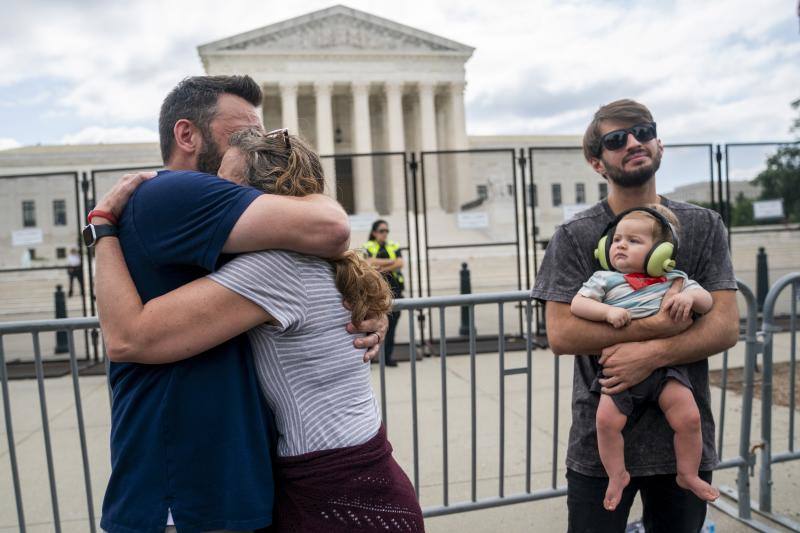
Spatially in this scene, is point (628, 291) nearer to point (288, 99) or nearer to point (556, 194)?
point (556, 194)

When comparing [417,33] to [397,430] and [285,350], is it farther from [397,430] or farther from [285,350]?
[285,350]

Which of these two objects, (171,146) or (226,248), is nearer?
(226,248)

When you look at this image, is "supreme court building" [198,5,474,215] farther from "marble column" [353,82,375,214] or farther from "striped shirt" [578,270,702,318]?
"striped shirt" [578,270,702,318]

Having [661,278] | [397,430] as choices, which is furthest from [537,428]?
[661,278]

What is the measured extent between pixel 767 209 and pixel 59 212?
41.6 ft

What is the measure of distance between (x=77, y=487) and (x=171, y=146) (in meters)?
3.76

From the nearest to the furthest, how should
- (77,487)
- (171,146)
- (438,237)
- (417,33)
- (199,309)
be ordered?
(199,309)
(171,146)
(77,487)
(438,237)
(417,33)

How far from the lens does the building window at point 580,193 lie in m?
11.1

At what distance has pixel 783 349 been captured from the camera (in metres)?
8.02

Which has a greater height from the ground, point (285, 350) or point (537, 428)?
point (285, 350)

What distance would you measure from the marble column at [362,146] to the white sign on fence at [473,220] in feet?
114

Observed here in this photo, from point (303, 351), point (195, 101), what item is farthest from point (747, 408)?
point (195, 101)

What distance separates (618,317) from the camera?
75.6 inches

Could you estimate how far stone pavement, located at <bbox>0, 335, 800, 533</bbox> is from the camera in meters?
3.81
